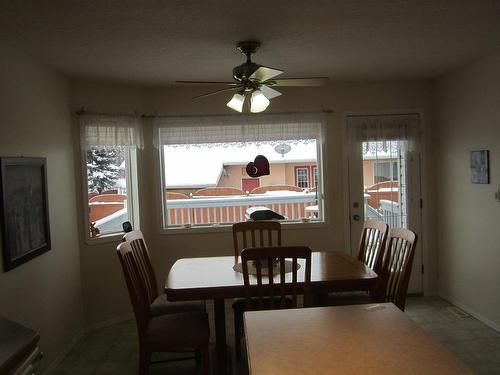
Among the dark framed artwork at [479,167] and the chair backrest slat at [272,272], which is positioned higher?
the dark framed artwork at [479,167]

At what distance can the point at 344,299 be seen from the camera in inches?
117

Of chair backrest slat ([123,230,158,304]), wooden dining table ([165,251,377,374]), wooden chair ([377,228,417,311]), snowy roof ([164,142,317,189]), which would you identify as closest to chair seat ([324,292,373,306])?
wooden chair ([377,228,417,311])

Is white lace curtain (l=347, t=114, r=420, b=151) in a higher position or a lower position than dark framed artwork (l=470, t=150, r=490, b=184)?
higher

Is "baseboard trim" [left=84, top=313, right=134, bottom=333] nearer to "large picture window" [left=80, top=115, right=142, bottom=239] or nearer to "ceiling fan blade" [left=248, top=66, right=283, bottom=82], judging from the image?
"large picture window" [left=80, top=115, right=142, bottom=239]

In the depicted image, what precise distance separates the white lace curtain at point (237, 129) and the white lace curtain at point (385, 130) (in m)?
0.37

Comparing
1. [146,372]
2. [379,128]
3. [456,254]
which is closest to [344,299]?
[146,372]

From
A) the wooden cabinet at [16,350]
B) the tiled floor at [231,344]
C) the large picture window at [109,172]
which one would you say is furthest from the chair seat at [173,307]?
the wooden cabinet at [16,350]

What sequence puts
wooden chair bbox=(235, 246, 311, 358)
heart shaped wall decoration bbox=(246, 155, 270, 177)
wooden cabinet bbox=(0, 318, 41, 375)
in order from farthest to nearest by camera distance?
heart shaped wall decoration bbox=(246, 155, 270, 177) → wooden chair bbox=(235, 246, 311, 358) → wooden cabinet bbox=(0, 318, 41, 375)

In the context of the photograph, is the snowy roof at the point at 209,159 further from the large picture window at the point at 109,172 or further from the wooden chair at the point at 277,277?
the wooden chair at the point at 277,277

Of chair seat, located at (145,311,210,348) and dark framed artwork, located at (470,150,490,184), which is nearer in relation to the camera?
chair seat, located at (145,311,210,348)

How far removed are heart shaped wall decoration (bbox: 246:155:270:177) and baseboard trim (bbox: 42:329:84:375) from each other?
2.11 meters

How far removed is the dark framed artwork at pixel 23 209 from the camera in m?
2.49

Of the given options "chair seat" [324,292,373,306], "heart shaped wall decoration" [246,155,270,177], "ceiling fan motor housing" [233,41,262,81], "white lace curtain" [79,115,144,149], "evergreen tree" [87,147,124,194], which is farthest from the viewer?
"heart shaped wall decoration" [246,155,270,177]

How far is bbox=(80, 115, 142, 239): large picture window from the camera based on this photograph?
3752mm
